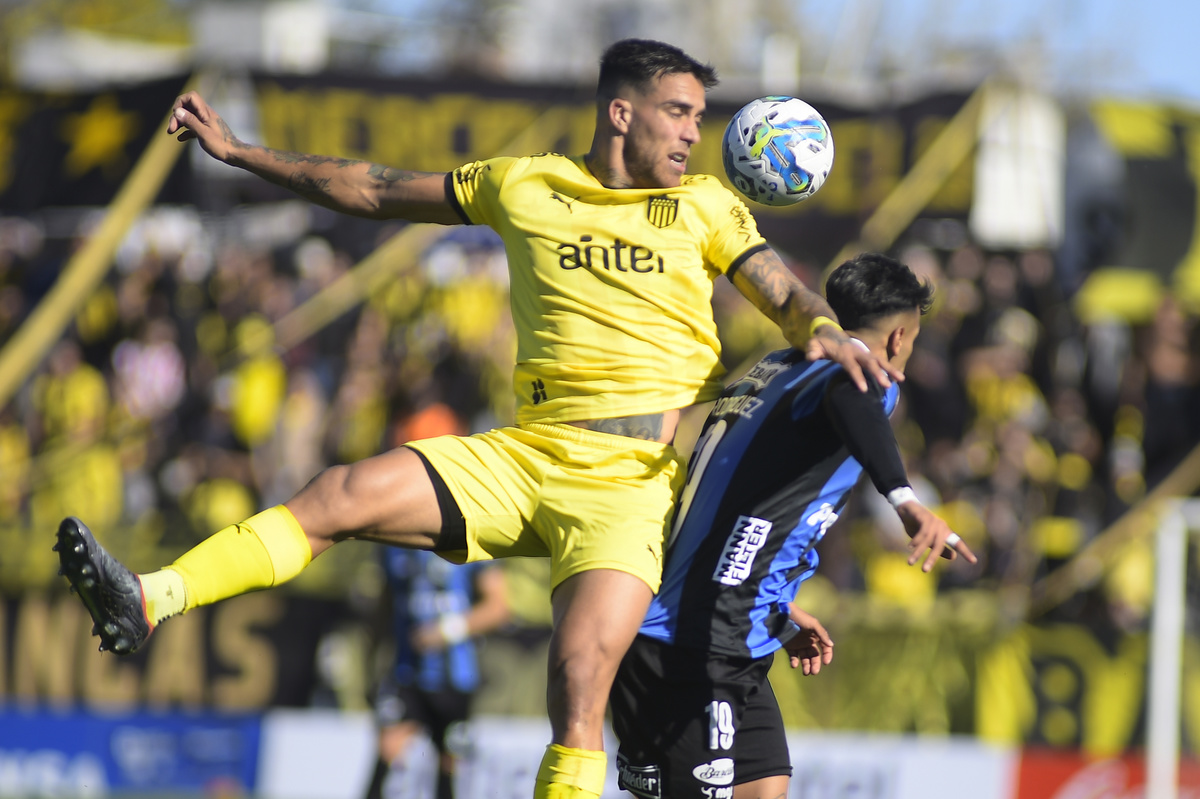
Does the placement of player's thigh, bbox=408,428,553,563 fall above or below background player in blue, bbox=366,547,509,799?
above


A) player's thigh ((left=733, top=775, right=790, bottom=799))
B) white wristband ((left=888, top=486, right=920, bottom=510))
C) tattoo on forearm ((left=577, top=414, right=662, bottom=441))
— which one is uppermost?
tattoo on forearm ((left=577, top=414, right=662, bottom=441))

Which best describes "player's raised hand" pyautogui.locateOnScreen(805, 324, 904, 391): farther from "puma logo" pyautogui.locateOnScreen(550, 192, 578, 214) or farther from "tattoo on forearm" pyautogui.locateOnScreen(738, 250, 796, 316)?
"puma logo" pyautogui.locateOnScreen(550, 192, 578, 214)

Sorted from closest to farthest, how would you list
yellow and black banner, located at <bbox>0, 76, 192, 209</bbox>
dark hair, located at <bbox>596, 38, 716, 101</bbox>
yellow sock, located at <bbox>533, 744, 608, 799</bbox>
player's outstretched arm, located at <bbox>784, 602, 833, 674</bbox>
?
yellow sock, located at <bbox>533, 744, 608, 799</bbox> → dark hair, located at <bbox>596, 38, 716, 101</bbox> → player's outstretched arm, located at <bbox>784, 602, 833, 674</bbox> → yellow and black banner, located at <bbox>0, 76, 192, 209</bbox>

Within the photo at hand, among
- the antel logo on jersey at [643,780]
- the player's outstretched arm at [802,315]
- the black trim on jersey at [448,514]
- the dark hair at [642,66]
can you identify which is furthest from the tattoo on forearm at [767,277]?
the antel logo on jersey at [643,780]

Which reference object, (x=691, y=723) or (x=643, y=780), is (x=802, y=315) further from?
(x=643, y=780)

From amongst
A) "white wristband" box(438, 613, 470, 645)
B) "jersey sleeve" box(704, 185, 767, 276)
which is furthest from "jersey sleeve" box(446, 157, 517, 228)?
"white wristband" box(438, 613, 470, 645)

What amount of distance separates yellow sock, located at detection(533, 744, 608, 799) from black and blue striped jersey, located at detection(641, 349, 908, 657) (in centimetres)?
56

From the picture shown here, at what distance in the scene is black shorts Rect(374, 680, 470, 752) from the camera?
7.99m

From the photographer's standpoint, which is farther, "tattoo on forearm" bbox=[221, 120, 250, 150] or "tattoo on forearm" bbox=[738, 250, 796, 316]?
"tattoo on forearm" bbox=[221, 120, 250, 150]

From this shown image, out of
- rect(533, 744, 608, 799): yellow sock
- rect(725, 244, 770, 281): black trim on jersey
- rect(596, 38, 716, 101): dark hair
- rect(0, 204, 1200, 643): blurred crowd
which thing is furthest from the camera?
rect(0, 204, 1200, 643): blurred crowd

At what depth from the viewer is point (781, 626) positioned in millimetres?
4703

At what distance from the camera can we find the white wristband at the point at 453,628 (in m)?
8.02

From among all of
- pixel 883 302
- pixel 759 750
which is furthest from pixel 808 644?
pixel 883 302

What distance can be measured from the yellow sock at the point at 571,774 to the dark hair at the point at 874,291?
5.28 feet
